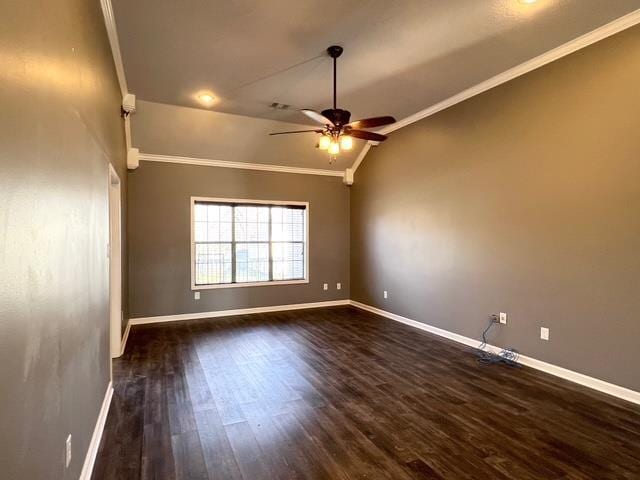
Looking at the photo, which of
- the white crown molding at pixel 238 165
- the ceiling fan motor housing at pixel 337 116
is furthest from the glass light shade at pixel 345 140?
the white crown molding at pixel 238 165

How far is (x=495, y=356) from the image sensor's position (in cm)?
412

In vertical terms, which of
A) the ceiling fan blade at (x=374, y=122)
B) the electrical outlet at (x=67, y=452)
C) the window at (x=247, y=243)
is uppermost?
the ceiling fan blade at (x=374, y=122)

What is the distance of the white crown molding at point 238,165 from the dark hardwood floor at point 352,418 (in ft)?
10.1

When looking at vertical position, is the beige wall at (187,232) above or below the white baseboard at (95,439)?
above

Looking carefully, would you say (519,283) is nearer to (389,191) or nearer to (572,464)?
(572,464)

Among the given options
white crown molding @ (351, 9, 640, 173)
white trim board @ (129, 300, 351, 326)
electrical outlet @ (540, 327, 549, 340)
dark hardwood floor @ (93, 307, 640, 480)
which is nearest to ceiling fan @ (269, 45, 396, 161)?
white crown molding @ (351, 9, 640, 173)

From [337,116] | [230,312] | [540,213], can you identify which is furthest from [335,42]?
[230,312]

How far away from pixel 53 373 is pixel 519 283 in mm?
4172

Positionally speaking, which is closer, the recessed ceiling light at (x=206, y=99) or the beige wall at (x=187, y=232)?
the recessed ceiling light at (x=206, y=99)

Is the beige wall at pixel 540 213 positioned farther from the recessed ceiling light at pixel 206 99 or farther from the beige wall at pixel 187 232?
the recessed ceiling light at pixel 206 99

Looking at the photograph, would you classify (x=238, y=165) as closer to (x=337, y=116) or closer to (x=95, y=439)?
(x=337, y=116)

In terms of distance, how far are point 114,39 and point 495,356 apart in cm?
516

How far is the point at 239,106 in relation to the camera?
198 inches

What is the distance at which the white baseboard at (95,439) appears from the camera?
6.68ft
